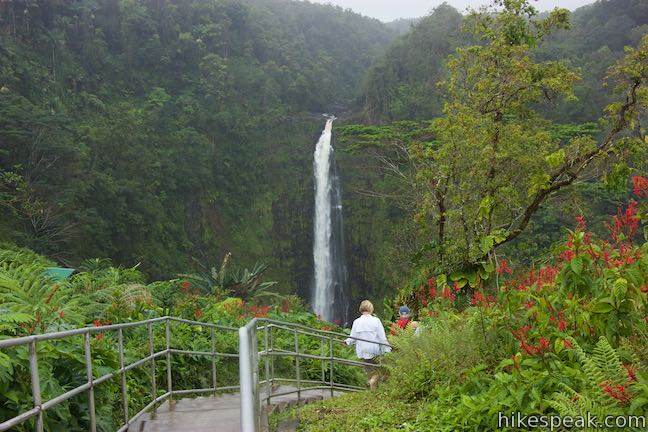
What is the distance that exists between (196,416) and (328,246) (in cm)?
2623

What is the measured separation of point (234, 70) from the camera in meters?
38.9

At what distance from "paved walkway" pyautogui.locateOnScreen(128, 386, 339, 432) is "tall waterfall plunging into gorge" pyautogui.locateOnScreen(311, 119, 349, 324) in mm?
23031

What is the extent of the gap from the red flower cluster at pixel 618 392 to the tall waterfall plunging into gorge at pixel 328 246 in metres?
26.2

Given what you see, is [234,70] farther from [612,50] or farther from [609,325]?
[609,325]

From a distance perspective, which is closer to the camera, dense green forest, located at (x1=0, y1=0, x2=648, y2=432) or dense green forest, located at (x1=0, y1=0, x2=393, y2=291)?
dense green forest, located at (x1=0, y1=0, x2=648, y2=432)

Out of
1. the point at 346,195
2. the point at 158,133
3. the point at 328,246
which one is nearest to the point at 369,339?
the point at 328,246

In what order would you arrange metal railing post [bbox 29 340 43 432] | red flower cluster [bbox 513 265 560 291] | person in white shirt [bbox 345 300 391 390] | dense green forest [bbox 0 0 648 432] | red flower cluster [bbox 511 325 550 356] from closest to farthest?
metal railing post [bbox 29 340 43 432]
red flower cluster [bbox 511 325 550 356]
dense green forest [bbox 0 0 648 432]
red flower cluster [bbox 513 265 560 291]
person in white shirt [bbox 345 300 391 390]

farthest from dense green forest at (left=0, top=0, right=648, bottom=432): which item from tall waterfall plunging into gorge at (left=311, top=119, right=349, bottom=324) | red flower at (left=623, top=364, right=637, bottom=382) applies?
tall waterfall plunging into gorge at (left=311, top=119, right=349, bottom=324)

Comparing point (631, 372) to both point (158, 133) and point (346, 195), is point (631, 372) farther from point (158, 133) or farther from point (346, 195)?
point (158, 133)

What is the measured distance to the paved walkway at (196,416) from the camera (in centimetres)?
443

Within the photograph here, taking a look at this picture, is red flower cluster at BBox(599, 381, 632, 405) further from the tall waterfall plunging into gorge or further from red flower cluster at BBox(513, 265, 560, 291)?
the tall waterfall plunging into gorge

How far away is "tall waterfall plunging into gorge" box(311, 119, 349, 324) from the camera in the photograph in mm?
29797

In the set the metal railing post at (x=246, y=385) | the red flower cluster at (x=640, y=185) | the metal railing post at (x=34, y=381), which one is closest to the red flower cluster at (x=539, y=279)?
the red flower cluster at (x=640, y=185)

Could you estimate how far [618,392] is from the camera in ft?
8.82
